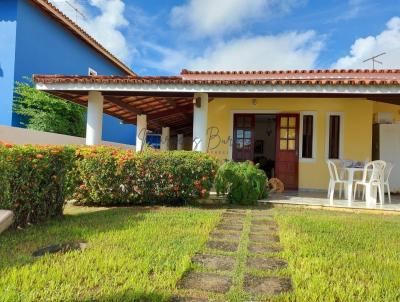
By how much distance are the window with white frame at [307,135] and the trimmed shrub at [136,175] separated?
195 inches

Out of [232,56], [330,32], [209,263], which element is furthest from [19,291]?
[232,56]

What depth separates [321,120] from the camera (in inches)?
445

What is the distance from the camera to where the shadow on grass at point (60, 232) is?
3884mm

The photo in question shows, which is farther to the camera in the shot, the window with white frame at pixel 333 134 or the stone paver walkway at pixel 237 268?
the window with white frame at pixel 333 134

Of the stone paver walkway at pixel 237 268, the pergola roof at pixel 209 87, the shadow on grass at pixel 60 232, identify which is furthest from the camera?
the pergola roof at pixel 209 87

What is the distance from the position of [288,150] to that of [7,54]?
385 inches

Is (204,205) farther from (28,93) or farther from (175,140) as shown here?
(175,140)

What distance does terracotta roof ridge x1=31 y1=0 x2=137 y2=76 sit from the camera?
12.4 m

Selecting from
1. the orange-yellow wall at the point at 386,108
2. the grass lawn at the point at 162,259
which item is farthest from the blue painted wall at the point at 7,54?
the orange-yellow wall at the point at 386,108

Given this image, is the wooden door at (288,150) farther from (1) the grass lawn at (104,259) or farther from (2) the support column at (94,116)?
(1) the grass lawn at (104,259)

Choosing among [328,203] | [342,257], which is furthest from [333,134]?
[342,257]

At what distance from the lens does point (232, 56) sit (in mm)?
25078

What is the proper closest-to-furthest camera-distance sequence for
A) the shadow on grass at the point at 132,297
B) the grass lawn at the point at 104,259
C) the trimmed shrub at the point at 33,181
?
the shadow on grass at the point at 132,297, the grass lawn at the point at 104,259, the trimmed shrub at the point at 33,181

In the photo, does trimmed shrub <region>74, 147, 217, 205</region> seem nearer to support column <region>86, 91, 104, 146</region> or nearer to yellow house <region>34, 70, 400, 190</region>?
support column <region>86, 91, 104, 146</region>
